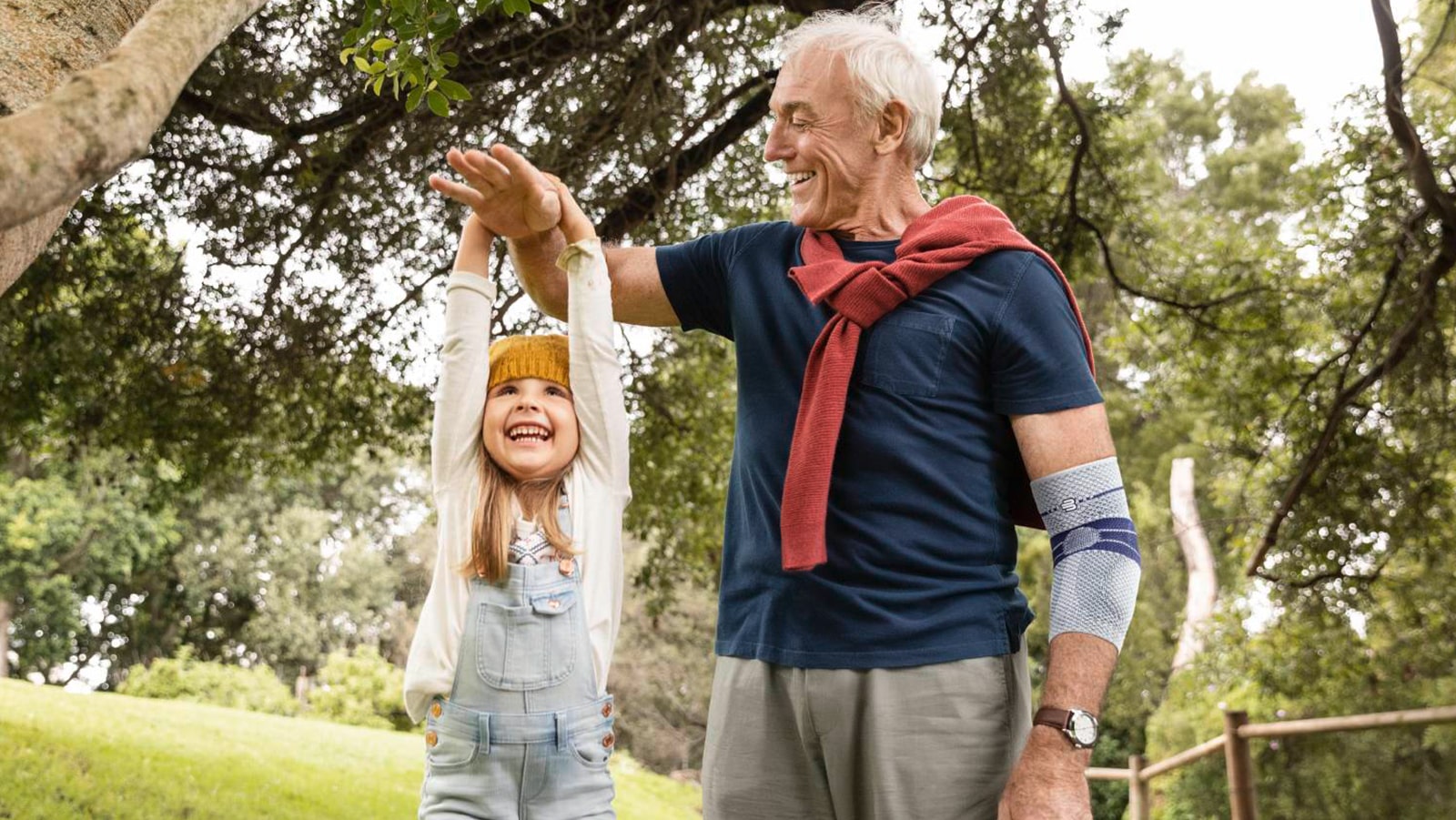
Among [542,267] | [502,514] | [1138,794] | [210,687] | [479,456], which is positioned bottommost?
[1138,794]

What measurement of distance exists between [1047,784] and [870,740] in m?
0.25

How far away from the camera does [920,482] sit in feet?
6.28

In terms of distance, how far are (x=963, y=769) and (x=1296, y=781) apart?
11.3 meters

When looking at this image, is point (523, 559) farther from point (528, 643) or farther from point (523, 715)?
point (523, 715)

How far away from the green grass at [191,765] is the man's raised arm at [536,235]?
7434 millimetres

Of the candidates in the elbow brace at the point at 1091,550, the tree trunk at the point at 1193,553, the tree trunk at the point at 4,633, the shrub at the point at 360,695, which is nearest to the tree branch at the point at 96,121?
the elbow brace at the point at 1091,550

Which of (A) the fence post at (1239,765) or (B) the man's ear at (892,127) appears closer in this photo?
(B) the man's ear at (892,127)

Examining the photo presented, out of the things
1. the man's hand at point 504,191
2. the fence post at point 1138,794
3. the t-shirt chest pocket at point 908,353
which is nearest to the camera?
the t-shirt chest pocket at point 908,353

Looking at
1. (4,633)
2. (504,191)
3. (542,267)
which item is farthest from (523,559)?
(4,633)

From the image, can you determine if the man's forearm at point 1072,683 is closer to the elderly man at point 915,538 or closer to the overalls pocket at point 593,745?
the elderly man at point 915,538

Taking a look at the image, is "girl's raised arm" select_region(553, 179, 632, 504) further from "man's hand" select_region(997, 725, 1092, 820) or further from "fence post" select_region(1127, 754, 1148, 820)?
"fence post" select_region(1127, 754, 1148, 820)

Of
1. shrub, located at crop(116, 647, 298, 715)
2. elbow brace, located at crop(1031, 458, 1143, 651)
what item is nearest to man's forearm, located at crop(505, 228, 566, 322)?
elbow brace, located at crop(1031, 458, 1143, 651)

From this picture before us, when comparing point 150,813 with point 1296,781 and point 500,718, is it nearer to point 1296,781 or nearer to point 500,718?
point 500,718

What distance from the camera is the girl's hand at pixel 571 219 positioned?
227 centimetres
